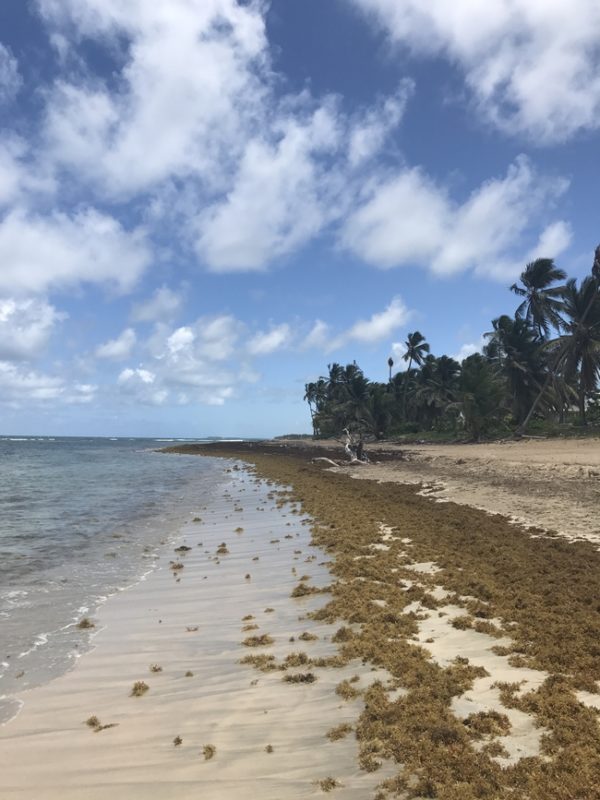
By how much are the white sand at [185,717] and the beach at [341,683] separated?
0.9 inches

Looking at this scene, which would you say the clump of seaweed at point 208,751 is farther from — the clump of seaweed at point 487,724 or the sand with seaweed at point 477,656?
the clump of seaweed at point 487,724

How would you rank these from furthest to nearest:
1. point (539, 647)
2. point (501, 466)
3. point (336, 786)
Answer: point (501, 466) → point (539, 647) → point (336, 786)

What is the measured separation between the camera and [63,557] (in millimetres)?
13398

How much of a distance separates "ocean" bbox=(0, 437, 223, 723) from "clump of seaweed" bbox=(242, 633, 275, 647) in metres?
2.33

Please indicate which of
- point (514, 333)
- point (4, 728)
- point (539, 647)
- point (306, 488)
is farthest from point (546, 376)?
point (4, 728)

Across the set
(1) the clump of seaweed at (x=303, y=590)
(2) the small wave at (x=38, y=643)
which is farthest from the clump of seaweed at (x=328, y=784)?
(1) the clump of seaweed at (x=303, y=590)

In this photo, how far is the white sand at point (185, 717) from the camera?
423 cm

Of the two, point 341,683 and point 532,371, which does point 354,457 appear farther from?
point 341,683

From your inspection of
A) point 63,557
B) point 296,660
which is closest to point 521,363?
point 63,557

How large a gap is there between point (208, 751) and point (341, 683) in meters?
1.63

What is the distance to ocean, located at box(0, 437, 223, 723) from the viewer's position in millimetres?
7215

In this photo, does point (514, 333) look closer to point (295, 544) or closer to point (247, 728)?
point (295, 544)

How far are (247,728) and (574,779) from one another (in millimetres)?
2848

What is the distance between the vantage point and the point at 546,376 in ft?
175
